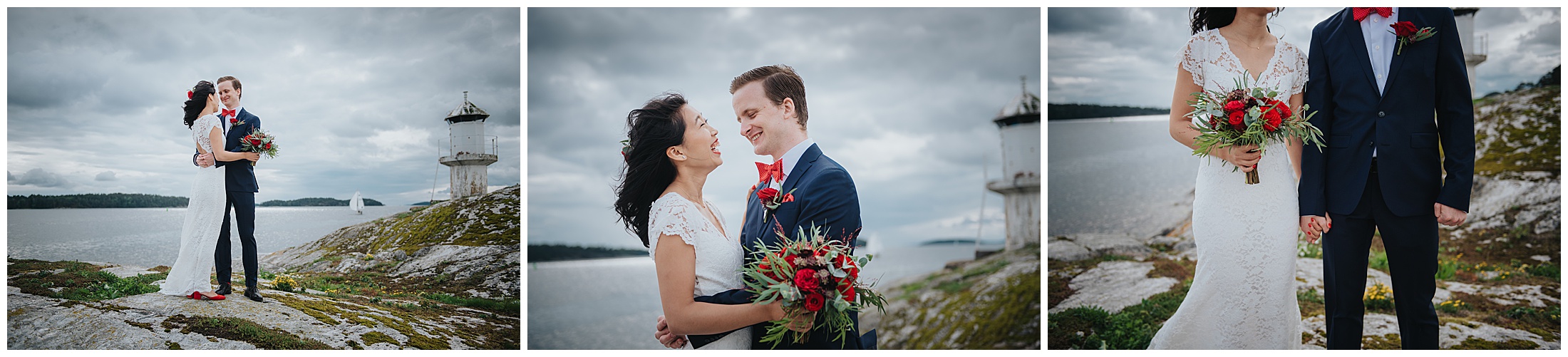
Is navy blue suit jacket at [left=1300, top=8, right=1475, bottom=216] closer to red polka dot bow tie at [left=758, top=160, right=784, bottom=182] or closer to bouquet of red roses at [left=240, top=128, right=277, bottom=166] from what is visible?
red polka dot bow tie at [left=758, top=160, right=784, bottom=182]

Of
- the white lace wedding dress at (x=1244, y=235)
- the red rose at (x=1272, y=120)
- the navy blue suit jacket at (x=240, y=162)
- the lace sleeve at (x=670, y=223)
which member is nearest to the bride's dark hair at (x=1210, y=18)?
the white lace wedding dress at (x=1244, y=235)

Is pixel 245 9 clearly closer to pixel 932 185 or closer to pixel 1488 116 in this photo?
pixel 932 185

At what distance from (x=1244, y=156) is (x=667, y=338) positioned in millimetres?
2579

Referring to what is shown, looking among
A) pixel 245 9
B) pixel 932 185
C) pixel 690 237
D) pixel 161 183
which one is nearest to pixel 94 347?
pixel 161 183

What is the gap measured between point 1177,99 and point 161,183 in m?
4.79

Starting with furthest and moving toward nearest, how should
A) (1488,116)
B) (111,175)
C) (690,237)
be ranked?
(1488,116) < (111,175) < (690,237)

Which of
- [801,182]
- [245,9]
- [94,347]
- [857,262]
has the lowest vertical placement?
[94,347]

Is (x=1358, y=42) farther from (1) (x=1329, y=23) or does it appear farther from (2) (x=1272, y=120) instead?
(2) (x=1272, y=120)

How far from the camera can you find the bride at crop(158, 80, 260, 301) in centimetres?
411

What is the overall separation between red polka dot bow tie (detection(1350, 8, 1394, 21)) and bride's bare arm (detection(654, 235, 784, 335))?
9.06ft

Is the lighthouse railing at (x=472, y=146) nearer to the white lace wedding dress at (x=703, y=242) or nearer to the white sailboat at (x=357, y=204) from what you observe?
the white sailboat at (x=357, y=204)

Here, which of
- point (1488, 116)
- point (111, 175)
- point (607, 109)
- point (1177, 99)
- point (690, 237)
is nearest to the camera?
point (690, 237)

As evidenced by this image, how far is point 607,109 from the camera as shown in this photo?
461 cm

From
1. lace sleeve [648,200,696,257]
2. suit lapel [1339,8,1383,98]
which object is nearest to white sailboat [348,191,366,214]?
lace sleeve [648,200,696,257]
